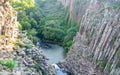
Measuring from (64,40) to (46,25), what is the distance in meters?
9.43

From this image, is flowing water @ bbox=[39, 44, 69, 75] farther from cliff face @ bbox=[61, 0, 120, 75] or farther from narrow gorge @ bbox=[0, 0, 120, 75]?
cliff face @ bbox=[61, 0, 120, 75]

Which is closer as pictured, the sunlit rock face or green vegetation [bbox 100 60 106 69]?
the sunlit rock face

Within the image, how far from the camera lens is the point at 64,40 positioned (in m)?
78.4

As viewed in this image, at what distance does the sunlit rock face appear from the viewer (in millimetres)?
32450

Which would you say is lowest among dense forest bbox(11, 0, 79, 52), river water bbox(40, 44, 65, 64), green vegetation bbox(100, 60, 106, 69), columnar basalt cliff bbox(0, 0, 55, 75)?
river water bbox(40, 44, 65, 64)

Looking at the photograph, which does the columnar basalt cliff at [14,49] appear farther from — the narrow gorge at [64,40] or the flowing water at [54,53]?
the flowing water at [54,53]

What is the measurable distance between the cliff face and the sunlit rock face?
1513cm

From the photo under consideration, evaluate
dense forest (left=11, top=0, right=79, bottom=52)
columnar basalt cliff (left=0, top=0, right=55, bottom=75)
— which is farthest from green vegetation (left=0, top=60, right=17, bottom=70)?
dense forest (left=11, top=0, right=79, bottom=52)

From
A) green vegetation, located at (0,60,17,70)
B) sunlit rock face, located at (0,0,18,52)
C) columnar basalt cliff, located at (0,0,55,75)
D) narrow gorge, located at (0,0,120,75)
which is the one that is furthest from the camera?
narrow gorge, located at (0,0,120,75)

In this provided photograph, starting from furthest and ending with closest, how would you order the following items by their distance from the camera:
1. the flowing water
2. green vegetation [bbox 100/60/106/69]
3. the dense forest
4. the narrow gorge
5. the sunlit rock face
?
the dense forest → the flowing water → green vegetation [bbox 100/60/106/69] → the narrow gorge → the sunlit rock face

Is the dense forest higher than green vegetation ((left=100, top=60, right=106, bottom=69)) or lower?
lower

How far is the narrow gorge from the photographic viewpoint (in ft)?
109

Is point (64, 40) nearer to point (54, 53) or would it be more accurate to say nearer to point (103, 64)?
point (54, 53)

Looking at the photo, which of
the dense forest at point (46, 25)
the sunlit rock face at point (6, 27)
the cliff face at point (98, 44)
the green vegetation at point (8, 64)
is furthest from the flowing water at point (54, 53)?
the green vegetation at point (8, 64)
